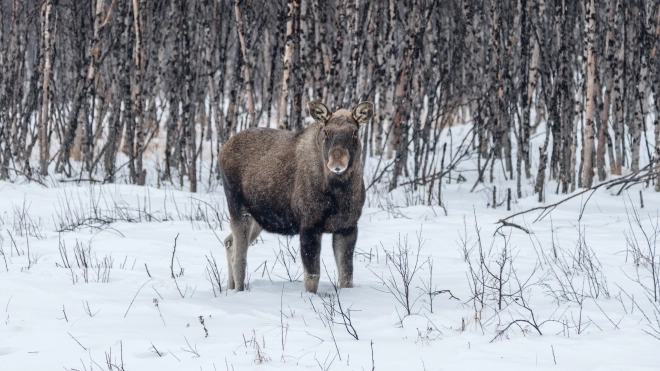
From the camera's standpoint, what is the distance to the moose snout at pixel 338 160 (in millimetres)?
4922

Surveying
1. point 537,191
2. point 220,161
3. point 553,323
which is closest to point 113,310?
point 220,161

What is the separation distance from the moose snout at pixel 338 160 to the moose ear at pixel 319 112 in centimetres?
46

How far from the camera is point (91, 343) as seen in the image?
405cm

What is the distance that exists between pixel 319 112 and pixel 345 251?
110cm

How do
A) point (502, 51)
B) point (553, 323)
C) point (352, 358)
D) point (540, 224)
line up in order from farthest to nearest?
point (502, 51) < point (540, 224) < point (553, 323) < point (352, 358)

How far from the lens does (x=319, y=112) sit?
5453 mm

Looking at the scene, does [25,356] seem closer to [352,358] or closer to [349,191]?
[352,358]

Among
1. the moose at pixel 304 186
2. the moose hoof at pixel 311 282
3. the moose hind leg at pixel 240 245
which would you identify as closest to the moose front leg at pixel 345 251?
the moose at pixel 304 186

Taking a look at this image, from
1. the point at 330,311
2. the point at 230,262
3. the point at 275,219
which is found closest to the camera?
the point at 330,311

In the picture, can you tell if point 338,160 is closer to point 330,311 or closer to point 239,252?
point 330,311

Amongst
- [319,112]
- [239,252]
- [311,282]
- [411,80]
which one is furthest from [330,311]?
[411,80]

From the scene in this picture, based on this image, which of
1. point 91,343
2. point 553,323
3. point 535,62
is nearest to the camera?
point 91,343

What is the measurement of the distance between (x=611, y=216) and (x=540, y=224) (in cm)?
104

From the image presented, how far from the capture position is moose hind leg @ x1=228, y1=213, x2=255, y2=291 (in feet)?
19.1
